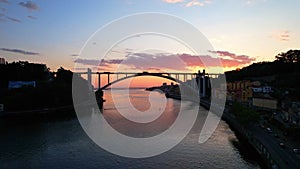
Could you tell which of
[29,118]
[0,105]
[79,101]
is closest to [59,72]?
[79,101]

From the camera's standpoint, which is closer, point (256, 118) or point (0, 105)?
point (256, 118)

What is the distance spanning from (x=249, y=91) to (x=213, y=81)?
7.08 m

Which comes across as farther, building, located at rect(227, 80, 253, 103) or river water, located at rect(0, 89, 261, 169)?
building, located at rect(227, 80, 253, 103)

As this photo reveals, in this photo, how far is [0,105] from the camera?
28.2ft

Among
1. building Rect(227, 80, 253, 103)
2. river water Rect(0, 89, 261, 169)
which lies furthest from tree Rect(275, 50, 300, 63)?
river water Rect(0, 89, 261, 169)

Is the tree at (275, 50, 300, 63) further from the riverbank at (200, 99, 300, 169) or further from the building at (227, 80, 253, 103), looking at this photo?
the riverbank at (200, 99, 300, 169)

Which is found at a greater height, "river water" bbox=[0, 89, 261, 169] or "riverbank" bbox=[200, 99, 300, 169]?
"riverbank" bbox=[200, 99, 300, 169]

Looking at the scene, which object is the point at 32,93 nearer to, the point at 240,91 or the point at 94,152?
the point at 94,152

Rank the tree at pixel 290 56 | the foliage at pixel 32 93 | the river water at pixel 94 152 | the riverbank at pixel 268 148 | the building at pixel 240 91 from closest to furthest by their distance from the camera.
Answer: the riverbank at pixel 268 148 < the river water at pixel 94 152 < the foliage at pixel 32 93 < the building at pixel 240 91 < the tree at pixel 290 56

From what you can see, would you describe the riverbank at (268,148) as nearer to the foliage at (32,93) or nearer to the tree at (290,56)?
the foliage at (32,93)

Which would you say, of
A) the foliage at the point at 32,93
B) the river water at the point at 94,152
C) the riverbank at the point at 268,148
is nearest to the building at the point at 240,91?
the river water at the point at 94,152

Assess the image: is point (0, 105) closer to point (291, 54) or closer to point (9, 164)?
point (9, 164)

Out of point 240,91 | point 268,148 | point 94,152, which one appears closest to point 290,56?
point 240,91

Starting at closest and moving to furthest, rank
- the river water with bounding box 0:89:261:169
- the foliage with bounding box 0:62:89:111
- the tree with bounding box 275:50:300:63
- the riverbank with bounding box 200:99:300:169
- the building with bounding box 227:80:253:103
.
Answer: the riverbank with bounding box 200:99:300:169 < the river water with bounding box 0:89:261:169 < the foliage with bounding box 0:62:89:111 < the building with bounding box 227:80:253:103 < the tree with bounding box 275:50:300:63
